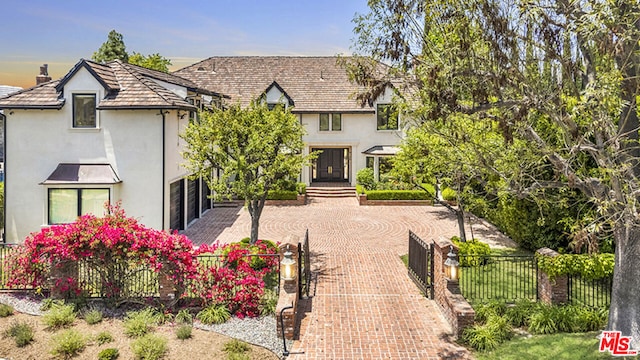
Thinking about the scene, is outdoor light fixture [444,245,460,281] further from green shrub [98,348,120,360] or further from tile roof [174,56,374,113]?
tile roof [174,56,374,113]

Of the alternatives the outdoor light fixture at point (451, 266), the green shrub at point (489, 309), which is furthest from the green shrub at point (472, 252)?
the outdoor light fixture at point (451, 266)

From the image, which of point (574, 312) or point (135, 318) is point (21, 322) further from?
point (574, 312)

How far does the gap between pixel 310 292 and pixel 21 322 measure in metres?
7.35

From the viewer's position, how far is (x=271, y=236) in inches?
822

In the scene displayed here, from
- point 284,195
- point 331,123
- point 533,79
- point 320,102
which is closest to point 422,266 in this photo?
point 533,79

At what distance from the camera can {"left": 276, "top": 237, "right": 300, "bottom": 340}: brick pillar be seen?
10219 millimetres

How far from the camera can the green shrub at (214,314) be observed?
10977 millimetres

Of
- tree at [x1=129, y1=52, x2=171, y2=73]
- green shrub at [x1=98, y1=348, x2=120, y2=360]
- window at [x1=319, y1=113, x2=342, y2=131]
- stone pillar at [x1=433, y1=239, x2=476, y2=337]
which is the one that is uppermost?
tree at [x1=129, y1=52, x2=171, y2=73]

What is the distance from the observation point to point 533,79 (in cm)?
991

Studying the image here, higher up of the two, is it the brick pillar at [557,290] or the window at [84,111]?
the window at [84,111]

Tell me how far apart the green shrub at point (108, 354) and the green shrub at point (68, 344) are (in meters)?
Answer: 0.58

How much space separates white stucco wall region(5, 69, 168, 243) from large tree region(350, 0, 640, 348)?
11.3 m

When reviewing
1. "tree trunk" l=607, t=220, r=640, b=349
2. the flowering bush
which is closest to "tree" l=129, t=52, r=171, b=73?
the flowering bush

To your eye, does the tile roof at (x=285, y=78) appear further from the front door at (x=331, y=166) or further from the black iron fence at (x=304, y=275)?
the black iron fence at (x=304, y=275)
